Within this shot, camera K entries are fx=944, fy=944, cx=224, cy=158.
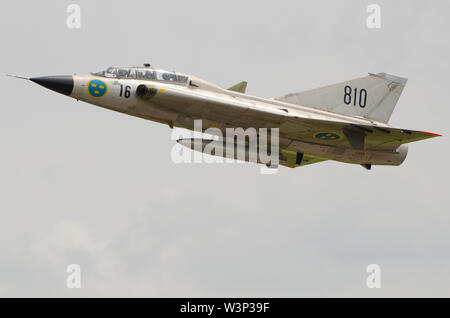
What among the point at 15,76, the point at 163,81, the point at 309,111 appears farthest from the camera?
the point at 309,111

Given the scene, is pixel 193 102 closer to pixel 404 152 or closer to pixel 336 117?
pixel 336 117

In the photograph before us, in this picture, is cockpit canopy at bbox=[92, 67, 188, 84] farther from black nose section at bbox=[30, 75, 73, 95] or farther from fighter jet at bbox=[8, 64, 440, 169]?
black nose section at bbox=[30, 75, 73, 95]

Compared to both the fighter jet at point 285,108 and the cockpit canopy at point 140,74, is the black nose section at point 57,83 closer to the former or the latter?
the fighter jet at point 285,108

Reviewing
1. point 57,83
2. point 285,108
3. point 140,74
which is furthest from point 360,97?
point 57,83

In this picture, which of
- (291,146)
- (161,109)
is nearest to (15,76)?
(161,109)

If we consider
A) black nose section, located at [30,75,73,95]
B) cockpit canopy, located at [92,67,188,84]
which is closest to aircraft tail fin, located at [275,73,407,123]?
cockpit canopy, located at [92,67,188,84]

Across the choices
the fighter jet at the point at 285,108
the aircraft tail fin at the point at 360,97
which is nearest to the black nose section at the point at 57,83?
the fighter jet at the point at 285,108

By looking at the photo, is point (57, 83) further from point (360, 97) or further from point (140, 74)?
point (360, 97)

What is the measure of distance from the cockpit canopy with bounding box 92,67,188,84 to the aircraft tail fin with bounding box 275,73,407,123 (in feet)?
17.5

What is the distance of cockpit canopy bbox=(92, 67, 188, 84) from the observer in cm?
3894

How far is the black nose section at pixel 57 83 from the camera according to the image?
37.8m

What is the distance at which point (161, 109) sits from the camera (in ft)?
126

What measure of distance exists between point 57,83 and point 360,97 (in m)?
14.0

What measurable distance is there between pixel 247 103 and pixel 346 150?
5.82 meters
